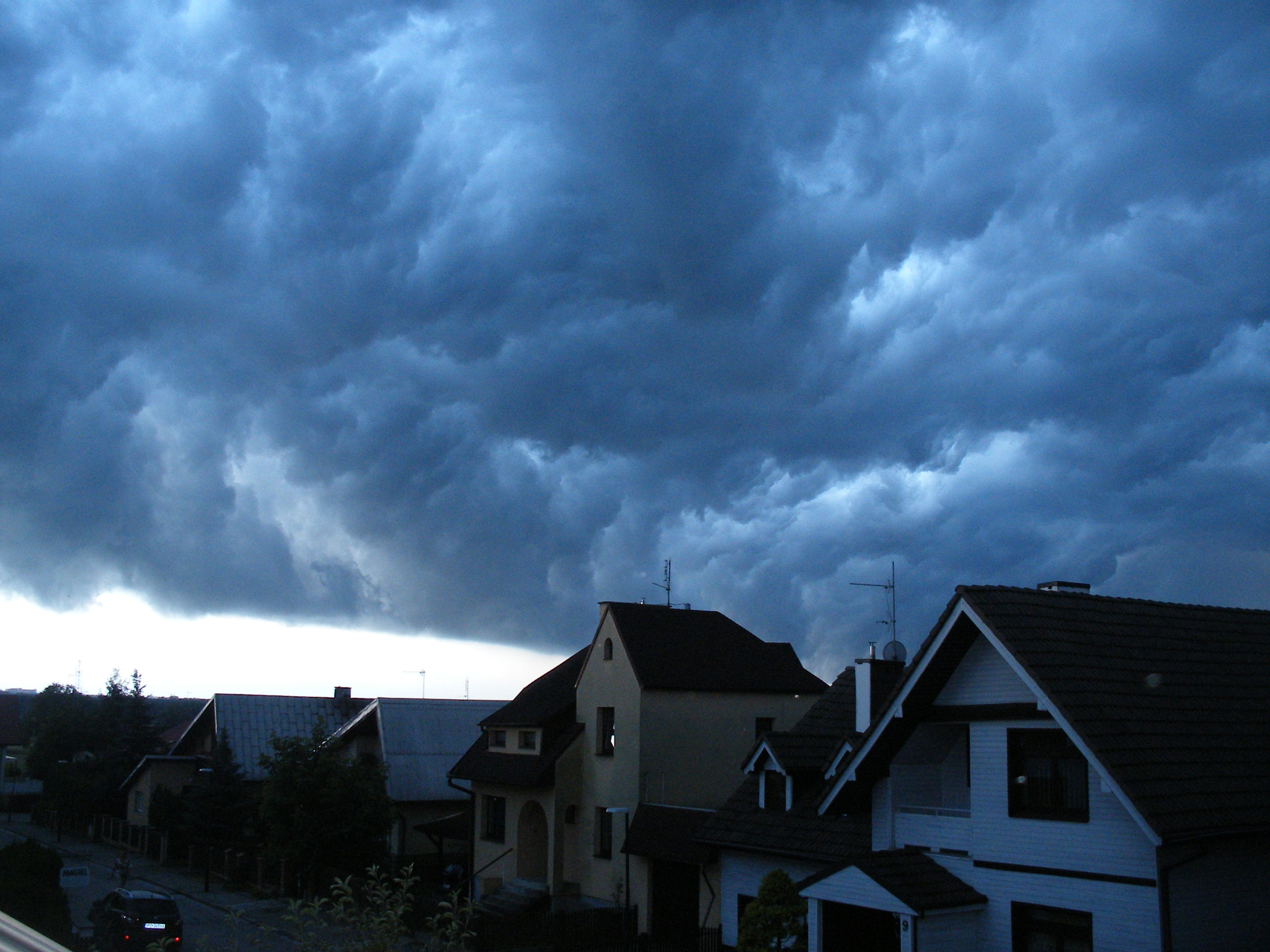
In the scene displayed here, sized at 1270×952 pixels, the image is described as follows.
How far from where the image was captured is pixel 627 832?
31906 millimetres

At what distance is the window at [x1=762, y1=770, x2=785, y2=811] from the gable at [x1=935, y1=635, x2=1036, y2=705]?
23.3 ft

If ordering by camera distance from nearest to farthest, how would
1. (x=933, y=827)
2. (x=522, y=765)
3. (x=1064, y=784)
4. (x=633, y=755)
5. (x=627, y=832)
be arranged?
1. (x=1064, y=784)
2. (x=933, y=827)
3. (x=627, y=832)
4. (x=633, y=755)
5. (x=522, y=765)

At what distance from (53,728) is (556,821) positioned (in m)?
54.3

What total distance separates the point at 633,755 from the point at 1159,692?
19460 mm

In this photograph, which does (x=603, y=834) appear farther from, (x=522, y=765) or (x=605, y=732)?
(x=522, y=765)

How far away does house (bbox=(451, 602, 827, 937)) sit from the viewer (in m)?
31.4

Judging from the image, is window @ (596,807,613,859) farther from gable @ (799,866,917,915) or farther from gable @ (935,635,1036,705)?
gable @ (935,635,1036,705)

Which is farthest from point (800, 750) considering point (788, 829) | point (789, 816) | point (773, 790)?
point (788, 829)

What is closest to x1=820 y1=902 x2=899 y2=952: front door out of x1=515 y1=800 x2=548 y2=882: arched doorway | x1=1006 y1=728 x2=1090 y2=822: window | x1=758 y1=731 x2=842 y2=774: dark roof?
x1=1006 y1=728 x2=1090 y2=822: window

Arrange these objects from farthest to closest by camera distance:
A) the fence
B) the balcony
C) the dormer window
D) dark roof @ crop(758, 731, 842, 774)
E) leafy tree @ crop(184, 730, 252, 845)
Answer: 1. leafy tree @ crop(184, 730, 252, 845)
2. the fence
3. the dormer window
4. dark roof @ crop(758, 731, 842, 774)
5. the balcony

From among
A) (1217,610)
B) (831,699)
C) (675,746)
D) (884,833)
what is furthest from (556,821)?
(1217,610)

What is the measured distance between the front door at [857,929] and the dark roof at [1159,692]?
548 centimetres

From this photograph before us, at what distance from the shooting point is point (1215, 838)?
49.1ft

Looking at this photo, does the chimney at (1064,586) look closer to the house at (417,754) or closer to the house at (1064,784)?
the house at (1064,784)
